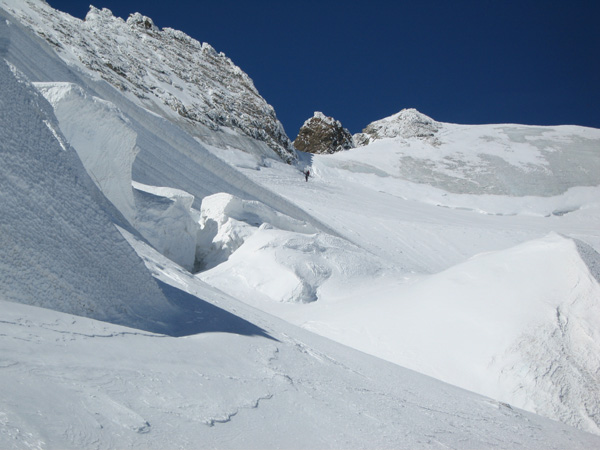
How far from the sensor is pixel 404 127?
46.2 m

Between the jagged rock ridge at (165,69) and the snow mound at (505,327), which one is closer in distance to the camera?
the snow mound at (505,327)

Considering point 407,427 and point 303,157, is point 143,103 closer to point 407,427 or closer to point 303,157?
point 303,157

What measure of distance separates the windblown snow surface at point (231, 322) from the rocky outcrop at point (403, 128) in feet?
99.8

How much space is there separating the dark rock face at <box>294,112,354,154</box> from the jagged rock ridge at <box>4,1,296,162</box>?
8.51 metres

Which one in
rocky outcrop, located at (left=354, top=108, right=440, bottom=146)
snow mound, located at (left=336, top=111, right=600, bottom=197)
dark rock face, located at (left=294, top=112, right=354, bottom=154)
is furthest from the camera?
dark rock face, located at (left=294, top=112, right=354, bottom=154)

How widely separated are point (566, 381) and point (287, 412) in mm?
4614

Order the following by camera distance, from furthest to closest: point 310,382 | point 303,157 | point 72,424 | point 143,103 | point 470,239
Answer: point 303,157
point 143,103
point 470,239
point 310,382
point 72,424

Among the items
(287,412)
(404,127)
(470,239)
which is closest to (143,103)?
(470,239)

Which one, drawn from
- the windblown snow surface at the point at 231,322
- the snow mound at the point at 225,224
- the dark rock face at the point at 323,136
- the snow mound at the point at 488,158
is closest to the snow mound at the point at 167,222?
the windblown snow surface at the point at 231,322

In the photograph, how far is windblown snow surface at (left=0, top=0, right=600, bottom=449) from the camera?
7.72ft

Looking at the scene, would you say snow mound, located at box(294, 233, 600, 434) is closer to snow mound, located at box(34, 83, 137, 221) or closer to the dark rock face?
snow mound, located at box(34, 83, 137, 221)

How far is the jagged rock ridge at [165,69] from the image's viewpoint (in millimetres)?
28484

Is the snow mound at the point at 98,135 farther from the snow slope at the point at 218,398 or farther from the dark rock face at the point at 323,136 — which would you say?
the dark rock face at the point at 323,136

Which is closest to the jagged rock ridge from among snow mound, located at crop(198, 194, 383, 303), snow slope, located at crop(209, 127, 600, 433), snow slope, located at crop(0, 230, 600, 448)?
snow mound, located at crop(198, 194, 383, 303)
